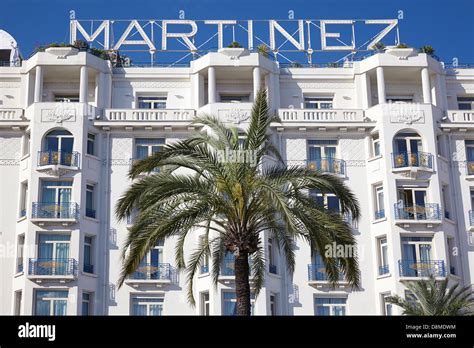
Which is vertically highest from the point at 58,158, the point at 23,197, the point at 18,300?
the point at 58,158

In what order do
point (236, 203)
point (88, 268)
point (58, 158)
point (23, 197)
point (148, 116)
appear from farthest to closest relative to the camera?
point (148, 116)
point (23, 197)
point (58, 158)
point (88, 268)
point (236, 203)

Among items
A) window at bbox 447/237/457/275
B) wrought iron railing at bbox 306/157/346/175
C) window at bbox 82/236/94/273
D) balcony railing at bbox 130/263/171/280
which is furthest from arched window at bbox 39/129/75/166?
window at bbox 447/237/457/275

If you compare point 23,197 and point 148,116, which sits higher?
point 148,116

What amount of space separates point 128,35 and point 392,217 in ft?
62.5

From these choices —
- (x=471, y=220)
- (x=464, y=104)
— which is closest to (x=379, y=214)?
(x=471, y=220)

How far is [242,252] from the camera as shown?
31297 mm

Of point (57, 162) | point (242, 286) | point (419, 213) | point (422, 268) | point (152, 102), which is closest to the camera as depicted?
point (242, 286)

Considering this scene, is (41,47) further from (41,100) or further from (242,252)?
(242,252)

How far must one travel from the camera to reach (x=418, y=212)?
48844mm

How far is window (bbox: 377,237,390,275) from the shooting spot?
158 feet

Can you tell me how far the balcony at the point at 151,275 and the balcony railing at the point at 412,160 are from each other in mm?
13787

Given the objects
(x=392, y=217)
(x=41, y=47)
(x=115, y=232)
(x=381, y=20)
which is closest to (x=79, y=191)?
(x=115, y=232)

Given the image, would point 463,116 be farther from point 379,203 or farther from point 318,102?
point 318,102

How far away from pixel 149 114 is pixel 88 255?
871cm
